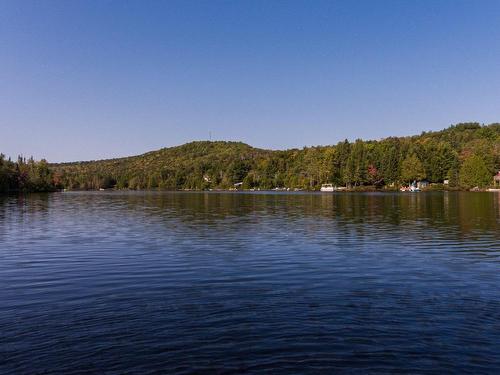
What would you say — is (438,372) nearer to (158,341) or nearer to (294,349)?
(294,349)

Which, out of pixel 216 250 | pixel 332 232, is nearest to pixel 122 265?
pixel 216 250

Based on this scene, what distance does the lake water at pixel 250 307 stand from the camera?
12227mm

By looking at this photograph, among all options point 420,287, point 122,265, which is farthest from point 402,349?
point 122,265

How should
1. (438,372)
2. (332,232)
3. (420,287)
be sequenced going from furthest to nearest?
1. (332,232)
2. (420,287)
3. (438,372)

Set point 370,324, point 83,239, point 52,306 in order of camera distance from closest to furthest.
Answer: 1. point 370,324
2. point 52,306
3. point 83,239

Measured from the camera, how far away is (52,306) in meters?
17.9

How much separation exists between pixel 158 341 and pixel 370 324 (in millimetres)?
6853

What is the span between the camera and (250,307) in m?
17.3

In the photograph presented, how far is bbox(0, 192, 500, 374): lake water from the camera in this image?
12.2 metres

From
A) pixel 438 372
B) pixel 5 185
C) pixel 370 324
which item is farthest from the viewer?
pixel 5 185

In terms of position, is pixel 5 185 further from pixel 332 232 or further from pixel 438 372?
pixel 438 372

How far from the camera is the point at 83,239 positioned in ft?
131

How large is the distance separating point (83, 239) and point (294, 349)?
3141 centimetres

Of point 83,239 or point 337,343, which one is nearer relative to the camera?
point 337,343
